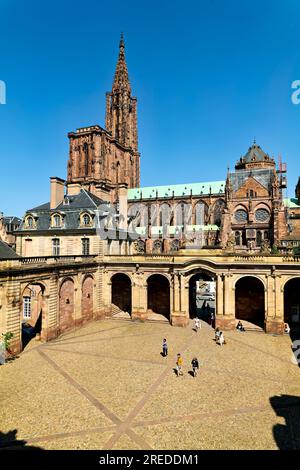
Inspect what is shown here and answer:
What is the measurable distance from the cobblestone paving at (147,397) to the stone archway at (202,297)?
862 centimetres

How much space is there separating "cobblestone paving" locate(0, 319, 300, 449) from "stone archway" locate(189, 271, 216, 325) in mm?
8621

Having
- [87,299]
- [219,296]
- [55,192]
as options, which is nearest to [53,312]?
[87,299]

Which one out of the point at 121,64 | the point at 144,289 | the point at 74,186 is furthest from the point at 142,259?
the point at 121,64

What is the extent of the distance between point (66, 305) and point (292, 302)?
2339cm

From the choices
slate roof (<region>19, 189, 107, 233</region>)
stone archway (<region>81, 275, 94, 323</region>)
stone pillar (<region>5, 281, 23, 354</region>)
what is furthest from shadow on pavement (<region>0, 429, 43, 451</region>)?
slate roof (<region>19, 189, 107, 233</region>)

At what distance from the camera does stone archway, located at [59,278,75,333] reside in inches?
1045

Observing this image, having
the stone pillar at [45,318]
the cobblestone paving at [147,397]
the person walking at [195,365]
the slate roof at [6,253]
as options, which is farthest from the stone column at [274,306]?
the slate roof at [6,253]

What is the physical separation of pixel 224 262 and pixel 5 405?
837 inches

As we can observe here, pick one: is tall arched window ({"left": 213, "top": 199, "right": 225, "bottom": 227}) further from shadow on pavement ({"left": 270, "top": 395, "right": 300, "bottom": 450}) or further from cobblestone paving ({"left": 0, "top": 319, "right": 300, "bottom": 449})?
shadow on pavement ({"left": 270, "top": 395, "right": 300, "bottom": 450})

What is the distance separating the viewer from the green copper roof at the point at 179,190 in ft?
234

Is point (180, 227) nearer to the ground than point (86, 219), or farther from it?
farther from it

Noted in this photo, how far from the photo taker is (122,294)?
3741cm

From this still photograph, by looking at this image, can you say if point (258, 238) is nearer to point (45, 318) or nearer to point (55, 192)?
point (55, 192)
